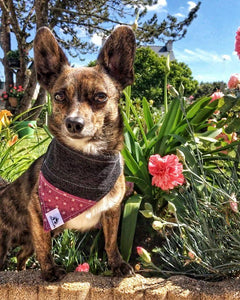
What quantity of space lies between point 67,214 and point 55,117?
1.42 feet

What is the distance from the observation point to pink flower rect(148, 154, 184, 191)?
1656 mm

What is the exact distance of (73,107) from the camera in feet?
4.47

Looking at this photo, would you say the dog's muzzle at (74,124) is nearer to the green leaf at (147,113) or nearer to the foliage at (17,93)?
the green leaf at (147,113)

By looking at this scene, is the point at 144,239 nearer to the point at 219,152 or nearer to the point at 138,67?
the point at 219,152

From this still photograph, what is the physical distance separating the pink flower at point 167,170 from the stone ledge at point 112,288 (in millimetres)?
443

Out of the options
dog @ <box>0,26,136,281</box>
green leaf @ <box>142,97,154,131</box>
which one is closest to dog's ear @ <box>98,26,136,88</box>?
dog @ <box>0,26,136,281</box>

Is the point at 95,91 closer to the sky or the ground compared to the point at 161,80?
closer to the sky

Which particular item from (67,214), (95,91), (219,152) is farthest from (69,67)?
(219,152)

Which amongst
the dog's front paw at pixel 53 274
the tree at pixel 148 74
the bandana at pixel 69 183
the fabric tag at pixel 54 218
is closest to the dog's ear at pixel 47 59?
the bandana at pixel 69 183

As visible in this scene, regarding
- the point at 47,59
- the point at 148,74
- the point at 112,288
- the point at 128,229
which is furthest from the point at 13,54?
the point at 112,288

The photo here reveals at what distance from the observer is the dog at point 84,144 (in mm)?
1433

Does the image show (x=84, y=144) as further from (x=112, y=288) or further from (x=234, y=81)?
(x=234, y=81)

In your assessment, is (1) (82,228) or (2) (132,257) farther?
(2) (132,257)

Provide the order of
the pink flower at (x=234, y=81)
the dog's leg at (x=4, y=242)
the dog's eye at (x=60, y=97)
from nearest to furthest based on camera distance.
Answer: the dog's eye at (x=60, y=97) < the dog's leg at (x=4, y=242) < the pink flower at (x=234, y=81)
